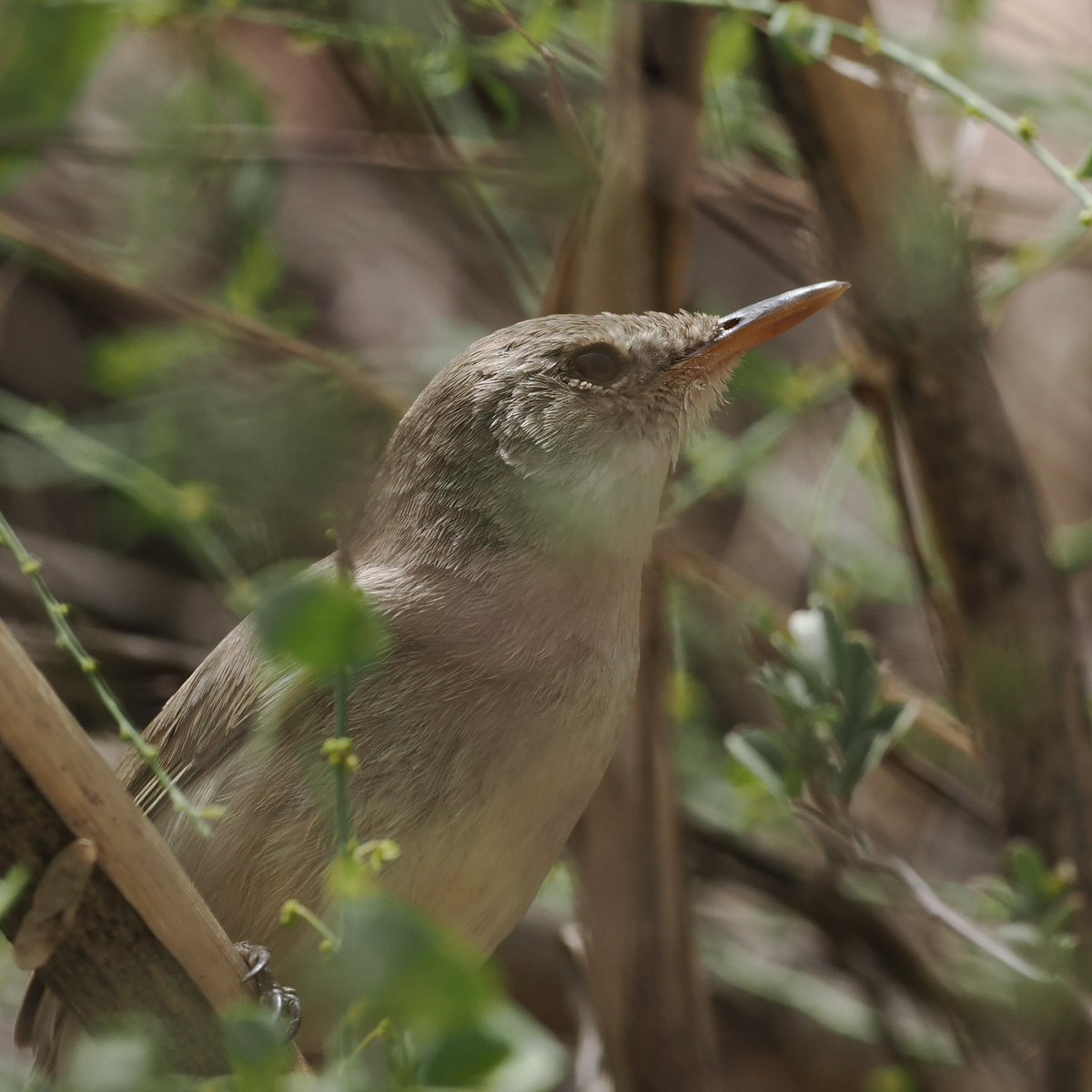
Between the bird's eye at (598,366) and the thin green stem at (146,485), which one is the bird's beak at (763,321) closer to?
the bird's eye at (598,366)

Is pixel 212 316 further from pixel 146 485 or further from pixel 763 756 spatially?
pixel 763 756

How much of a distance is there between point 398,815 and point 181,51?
2021 mm

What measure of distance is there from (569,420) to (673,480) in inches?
34.5

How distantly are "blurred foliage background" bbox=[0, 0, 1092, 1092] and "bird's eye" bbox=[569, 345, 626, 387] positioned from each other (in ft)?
1.31

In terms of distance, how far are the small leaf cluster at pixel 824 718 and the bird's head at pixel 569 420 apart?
1.15 feet

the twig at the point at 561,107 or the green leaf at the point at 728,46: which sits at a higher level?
the green leaf at the point at 728,46

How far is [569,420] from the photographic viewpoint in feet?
7.68

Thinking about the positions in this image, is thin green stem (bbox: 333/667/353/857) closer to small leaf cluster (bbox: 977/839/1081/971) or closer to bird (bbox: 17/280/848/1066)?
bird (bbox: 17/280/848/1066)

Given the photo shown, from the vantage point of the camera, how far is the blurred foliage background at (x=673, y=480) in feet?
7.45

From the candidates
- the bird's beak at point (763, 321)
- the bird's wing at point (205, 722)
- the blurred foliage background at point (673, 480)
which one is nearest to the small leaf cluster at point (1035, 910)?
the blurred foliage background at point (673, 480)

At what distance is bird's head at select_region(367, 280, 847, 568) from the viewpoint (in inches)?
89.5

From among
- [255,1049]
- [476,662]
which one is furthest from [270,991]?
[255,1049]

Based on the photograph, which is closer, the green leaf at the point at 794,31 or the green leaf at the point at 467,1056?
the green leaf at the point at 467,1056

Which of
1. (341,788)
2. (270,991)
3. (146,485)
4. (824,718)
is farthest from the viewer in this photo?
(146,485)
